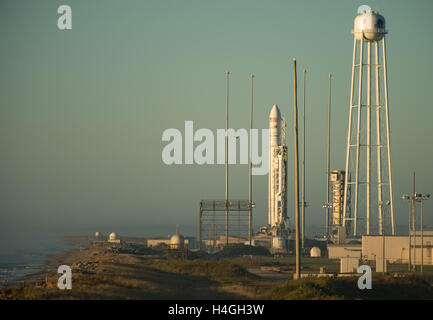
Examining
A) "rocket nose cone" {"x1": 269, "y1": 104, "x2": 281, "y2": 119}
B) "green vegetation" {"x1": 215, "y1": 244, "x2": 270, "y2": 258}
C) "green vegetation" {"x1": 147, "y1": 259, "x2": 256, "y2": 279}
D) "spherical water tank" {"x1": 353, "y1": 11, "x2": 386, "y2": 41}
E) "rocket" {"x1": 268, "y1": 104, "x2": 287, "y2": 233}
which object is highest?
"spherical water tank" {"x1": 353, "y1": 11, "x2": 386, "y2": 41}

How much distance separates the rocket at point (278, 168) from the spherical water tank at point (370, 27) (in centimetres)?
1655

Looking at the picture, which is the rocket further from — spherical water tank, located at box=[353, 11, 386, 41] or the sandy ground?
the sandy ground

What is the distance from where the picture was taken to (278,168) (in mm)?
91562

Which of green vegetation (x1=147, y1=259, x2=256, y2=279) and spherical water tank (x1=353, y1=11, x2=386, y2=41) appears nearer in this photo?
green vegetation (x1=147, y1=259, x2=256, y2=279)

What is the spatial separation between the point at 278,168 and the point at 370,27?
22.5 metres

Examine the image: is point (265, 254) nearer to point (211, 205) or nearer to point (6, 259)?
point (211, 205)

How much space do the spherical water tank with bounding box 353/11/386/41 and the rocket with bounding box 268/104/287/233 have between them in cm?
1655

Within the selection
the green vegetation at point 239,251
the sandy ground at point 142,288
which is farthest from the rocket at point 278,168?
the sandy ground at point 142,288

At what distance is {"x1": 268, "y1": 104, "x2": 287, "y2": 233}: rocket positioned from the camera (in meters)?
90.9

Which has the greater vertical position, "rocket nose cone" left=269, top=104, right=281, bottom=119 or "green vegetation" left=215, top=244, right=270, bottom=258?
"rocket nose cone" left=269, top=104, right=281, bottom=119

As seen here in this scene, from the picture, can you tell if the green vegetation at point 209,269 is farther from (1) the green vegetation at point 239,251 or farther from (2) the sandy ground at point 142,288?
(1) the green vegetation at point 239,251

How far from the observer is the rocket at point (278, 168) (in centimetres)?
9088

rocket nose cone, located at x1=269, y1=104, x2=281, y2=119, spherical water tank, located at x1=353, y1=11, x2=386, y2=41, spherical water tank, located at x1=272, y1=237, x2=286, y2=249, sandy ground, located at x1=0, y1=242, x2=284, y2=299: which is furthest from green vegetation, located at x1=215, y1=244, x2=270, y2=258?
sandy ground, located at x1=0, y1=242, x2=284, y2=299
